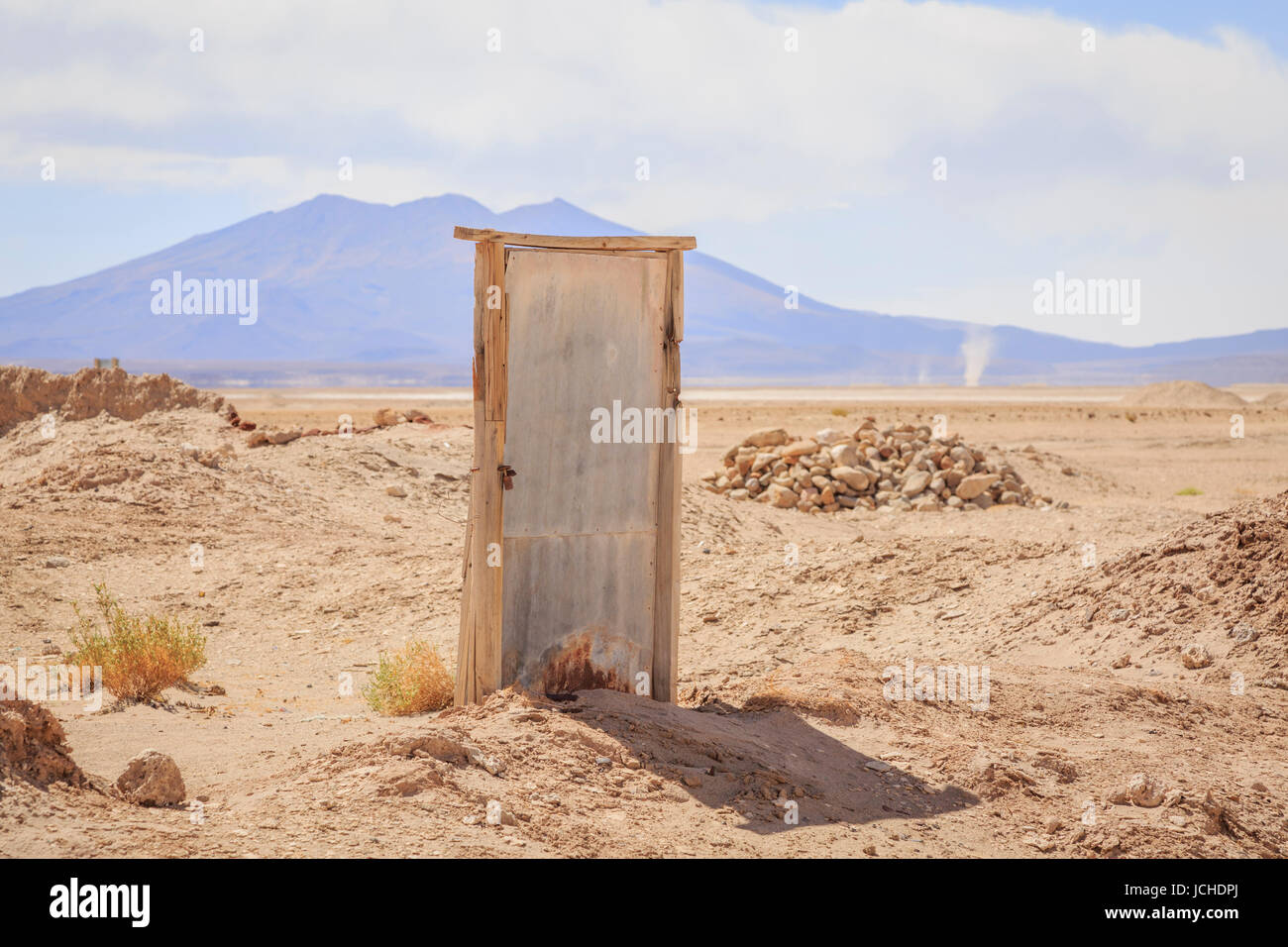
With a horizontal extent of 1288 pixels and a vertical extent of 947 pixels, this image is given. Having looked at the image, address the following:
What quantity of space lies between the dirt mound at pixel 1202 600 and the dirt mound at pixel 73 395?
47.3ft

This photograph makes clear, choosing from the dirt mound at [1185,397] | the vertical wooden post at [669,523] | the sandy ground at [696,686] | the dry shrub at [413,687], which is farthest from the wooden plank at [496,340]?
the dirt mound at [1185,397]

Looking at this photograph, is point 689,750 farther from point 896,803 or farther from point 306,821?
point 306,821

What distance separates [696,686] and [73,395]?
1360 cm

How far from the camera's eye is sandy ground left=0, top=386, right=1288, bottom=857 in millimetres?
4883

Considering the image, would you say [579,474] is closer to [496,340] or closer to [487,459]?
[487,459]

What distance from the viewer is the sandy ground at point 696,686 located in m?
4.88

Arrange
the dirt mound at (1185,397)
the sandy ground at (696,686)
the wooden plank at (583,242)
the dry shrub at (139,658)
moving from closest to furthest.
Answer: the sandy ground at (696,686), the wooden plank at (583,242), the dry shrub at (139,658), the dirt mound at (1185,397)

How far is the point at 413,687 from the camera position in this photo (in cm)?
707

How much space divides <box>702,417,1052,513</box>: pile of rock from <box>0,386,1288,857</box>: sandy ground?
2.42 feet

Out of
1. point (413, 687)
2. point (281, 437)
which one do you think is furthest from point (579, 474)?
point (281, 437)

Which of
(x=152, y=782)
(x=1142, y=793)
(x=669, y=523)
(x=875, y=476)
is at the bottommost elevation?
(x=1142, y=793)

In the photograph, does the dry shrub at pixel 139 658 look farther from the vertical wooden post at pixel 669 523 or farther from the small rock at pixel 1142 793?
the small rock at pixel 1142 793

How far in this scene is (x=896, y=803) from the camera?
222 inches

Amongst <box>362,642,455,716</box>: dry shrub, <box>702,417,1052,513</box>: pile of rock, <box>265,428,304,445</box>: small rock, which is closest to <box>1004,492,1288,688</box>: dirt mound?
<box>362,642,455,716</box>: dry shrub
